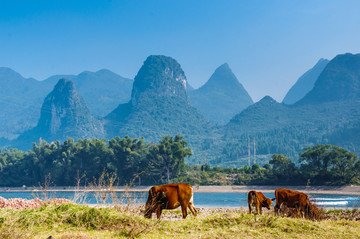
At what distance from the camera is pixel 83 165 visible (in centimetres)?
7350

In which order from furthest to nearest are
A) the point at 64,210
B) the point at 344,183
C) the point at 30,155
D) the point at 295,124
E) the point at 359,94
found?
1. the point at 359,94
2. the point at 295,124
3. the point at 30,155
4. the point at 344,183
5. the point at 64,210

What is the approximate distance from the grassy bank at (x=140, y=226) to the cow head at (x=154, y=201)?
2.06ft

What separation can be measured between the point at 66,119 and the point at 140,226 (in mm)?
194005

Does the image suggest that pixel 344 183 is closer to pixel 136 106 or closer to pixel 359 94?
pixel 359 94

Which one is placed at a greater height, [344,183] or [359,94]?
[359,94]

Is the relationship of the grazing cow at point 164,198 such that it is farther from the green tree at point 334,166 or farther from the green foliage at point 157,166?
the green tree at point 334,166

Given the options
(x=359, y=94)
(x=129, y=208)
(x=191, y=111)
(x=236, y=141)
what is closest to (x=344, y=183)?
(x=129, y=208)

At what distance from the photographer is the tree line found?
5597cm

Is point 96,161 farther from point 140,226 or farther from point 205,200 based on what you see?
point 140,226

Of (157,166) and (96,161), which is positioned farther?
(96,161)

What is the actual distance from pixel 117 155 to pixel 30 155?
19.5 metres

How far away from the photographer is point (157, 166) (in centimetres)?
6600

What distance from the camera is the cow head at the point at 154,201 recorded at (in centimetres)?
829

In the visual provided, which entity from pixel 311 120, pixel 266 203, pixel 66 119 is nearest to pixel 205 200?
pixel 266 203
